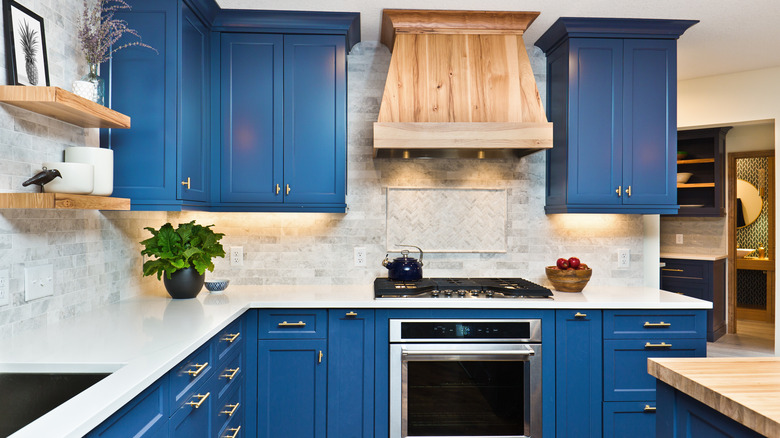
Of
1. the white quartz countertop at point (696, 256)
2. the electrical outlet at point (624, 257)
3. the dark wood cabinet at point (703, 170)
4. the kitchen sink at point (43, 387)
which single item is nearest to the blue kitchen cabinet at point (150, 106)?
the kitchen sink at point (43, 387)

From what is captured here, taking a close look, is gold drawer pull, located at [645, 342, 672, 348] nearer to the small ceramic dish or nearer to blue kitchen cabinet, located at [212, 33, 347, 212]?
blue kitchen cabinet, located at [212, 33, 347, 212]

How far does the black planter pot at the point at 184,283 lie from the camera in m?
2.44

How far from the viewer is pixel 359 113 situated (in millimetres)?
3090

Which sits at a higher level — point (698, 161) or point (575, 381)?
point (698, 161)

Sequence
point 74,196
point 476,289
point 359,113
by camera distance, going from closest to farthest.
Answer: point 74,196, point 476,289, point 359,113

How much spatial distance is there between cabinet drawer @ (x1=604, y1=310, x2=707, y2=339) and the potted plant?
2158mm

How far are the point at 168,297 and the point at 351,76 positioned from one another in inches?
69.0

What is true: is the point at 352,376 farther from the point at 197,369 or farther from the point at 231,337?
the point at 197,369

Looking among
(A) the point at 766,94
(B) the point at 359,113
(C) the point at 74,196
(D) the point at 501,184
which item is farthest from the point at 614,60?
(C) the point at 74,196

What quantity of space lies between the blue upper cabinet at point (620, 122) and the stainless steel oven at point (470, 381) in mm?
931

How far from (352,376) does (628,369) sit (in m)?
1.49

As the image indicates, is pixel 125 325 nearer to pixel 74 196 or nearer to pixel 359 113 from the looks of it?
pixel 74 196

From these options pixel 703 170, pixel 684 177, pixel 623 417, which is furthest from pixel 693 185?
pixel 623 417

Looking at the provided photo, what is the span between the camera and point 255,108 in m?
2.74
